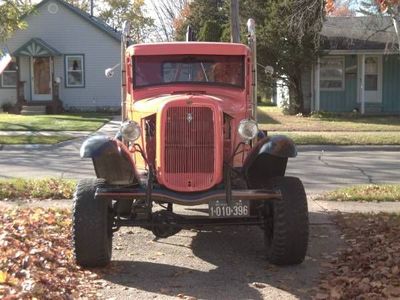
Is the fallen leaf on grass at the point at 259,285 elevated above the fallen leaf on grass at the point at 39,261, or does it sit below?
below

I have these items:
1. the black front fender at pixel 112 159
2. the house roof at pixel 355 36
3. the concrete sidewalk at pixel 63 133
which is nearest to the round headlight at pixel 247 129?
the black front fender at pixel 112 159

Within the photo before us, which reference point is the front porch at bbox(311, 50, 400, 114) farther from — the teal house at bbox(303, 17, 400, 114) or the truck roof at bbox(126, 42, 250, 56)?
the truck roof at bbox(126, 42, 250, 56)

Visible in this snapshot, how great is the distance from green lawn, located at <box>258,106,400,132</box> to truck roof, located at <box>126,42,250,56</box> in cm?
1356

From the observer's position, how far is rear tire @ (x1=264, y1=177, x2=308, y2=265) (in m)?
5.89

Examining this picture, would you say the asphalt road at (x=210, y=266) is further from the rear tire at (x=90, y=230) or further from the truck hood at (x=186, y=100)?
the truck hood at (x=186, y=100)

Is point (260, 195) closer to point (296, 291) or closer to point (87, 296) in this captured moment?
point (296, 291)

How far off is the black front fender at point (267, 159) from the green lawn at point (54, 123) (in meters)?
15.5

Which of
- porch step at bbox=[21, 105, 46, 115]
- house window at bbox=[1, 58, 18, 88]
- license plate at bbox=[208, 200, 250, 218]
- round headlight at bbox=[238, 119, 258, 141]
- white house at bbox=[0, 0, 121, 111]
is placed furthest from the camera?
house window at bbox=[1, 58, 18, 88]

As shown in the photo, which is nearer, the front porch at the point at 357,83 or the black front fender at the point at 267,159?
the black front fender at the point at 267,159

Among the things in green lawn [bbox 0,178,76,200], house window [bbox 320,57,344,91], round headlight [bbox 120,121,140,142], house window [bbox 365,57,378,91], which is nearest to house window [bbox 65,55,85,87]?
house window [bbox 320,57,344,91]

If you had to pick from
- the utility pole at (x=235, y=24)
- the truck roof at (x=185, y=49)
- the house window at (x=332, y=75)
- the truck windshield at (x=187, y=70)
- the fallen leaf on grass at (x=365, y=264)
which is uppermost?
the utility pole at (x=235, y=24)

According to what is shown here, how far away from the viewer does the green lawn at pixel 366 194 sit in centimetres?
939

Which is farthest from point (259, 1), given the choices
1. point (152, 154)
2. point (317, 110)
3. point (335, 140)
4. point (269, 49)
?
point (152, 154)

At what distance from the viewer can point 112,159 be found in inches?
232
